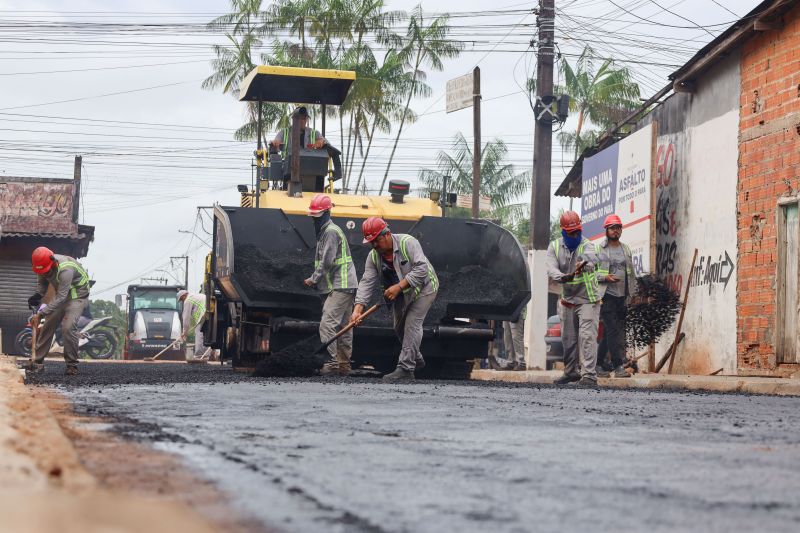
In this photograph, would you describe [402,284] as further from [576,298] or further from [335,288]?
[576,298]

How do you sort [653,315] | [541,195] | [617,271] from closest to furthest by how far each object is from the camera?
[617,271]
[653,315]
[541,195]

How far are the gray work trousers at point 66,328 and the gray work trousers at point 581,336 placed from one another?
17.5ft

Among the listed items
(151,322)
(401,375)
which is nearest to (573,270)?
(401,375)

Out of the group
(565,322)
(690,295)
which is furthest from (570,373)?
(690,295)

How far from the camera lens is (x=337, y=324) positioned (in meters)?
12.8

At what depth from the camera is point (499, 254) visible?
46.6ft

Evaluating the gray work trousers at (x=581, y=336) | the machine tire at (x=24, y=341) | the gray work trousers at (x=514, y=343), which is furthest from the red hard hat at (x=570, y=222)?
the machine tire at (x=24, y=341)

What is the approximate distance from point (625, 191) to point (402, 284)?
8.35 metres

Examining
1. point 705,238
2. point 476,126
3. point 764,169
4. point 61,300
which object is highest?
point 476,126

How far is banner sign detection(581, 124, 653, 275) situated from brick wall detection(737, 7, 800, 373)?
8.88 feet

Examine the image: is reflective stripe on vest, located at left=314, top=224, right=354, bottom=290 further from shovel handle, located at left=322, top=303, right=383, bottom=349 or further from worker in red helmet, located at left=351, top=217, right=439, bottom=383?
shovel handle, located at left=322, top=303, right=383, bottom=349

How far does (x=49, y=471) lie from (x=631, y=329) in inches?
543

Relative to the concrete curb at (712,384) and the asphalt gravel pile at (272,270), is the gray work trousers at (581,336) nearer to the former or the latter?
the concrete curb at (712,384)

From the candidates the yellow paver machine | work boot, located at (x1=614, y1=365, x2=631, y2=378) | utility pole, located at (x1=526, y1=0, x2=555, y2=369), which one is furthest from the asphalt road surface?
utility pole, located at (x1=526, y1=0, x2=555, y2=369)
